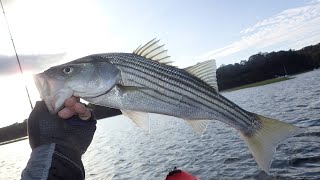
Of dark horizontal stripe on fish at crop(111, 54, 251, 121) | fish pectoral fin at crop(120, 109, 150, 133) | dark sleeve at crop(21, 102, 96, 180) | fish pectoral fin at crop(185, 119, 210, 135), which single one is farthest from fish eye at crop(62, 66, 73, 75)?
fish pectoral fin at crop(185, 119, 210, 135)

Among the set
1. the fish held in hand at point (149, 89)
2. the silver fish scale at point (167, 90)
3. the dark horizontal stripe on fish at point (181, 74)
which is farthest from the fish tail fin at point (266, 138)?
the silver fish scale at point (167, 90)

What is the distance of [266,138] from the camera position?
487cm

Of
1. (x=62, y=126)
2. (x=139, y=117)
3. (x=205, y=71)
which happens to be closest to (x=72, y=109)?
(x=62, y=126)

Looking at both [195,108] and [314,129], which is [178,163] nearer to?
[314,129]

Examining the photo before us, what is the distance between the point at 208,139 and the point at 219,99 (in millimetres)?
24130

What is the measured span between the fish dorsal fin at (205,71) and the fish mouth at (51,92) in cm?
181

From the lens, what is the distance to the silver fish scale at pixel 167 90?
4.54 m

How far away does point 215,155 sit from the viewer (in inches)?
867

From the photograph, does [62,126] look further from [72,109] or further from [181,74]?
[181,74]

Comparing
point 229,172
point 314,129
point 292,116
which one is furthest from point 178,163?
point 292,116

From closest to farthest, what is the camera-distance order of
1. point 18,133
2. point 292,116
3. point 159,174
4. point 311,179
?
point 311,179
point 159,174
point 292,116
point 18,133

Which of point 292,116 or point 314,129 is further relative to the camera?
point 292,116

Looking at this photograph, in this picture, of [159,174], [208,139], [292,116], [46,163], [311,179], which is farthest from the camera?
[292,116]

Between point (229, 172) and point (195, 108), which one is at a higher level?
point (195, 108)
